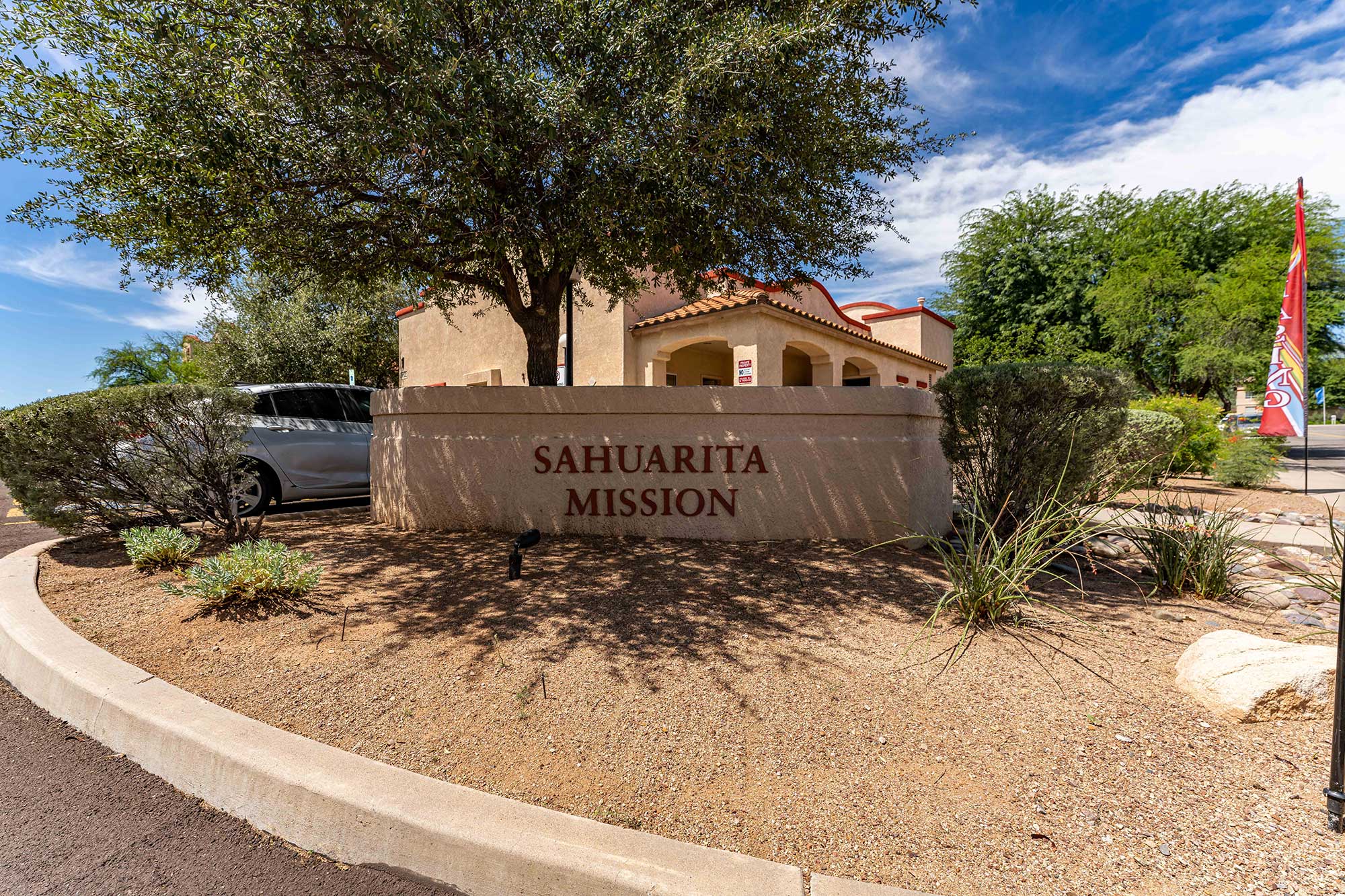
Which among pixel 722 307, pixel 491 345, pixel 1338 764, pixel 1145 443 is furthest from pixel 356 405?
pixel 1145 443

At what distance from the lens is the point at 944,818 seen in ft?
7.02

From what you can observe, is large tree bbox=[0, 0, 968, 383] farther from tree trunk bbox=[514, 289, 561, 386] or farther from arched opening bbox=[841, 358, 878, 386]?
arched opening bbox=[841, 358, 878, 386]

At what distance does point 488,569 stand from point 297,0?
168 inches

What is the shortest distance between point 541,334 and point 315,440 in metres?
3.50

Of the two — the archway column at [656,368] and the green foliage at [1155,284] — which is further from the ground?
the green foliage at [1155,284]

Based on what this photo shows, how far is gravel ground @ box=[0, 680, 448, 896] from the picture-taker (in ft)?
6.50

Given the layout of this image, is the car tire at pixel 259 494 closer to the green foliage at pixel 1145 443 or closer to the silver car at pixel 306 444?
the silver car at pixel 306 444

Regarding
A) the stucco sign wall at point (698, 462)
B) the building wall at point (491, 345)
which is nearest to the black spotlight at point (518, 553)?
the stucco sign wall at point (698, 462)

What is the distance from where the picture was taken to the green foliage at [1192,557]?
447 cm

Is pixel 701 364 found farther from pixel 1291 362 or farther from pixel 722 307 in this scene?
pixel 1291 362

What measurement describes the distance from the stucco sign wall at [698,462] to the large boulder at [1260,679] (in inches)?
111

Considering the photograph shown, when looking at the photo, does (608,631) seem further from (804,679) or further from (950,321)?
(950,321)

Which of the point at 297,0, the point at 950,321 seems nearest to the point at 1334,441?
the point at 950,321

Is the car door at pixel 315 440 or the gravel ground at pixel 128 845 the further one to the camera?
the car door at pixel 315 440
